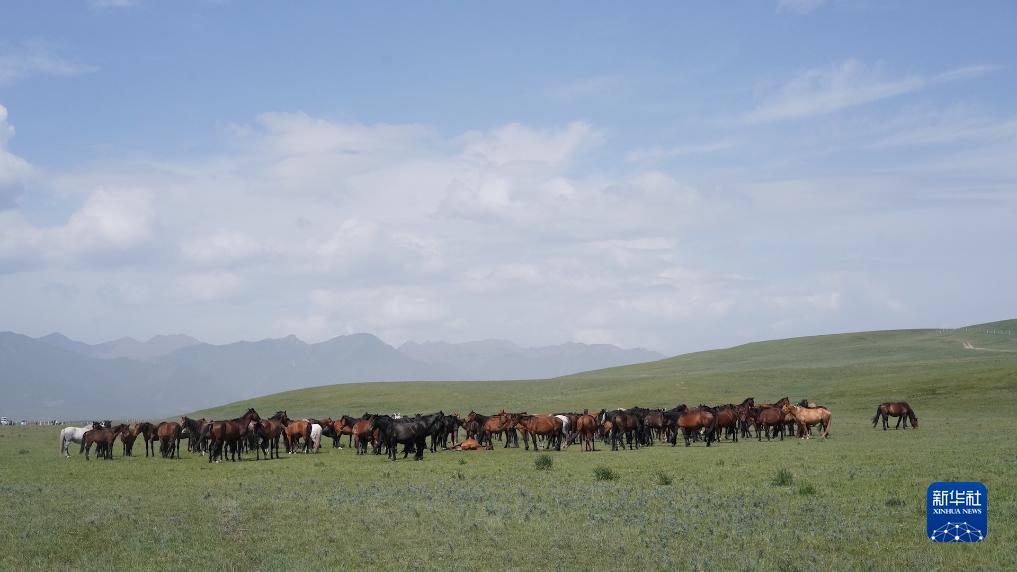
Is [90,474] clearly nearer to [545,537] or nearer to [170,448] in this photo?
[170,448]

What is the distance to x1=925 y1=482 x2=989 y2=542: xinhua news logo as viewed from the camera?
45.3 ft

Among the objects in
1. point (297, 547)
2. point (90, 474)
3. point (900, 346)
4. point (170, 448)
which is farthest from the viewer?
point (900, 346)

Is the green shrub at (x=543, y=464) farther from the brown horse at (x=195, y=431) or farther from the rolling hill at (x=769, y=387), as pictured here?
the rolling hill at (x=769, y=387)

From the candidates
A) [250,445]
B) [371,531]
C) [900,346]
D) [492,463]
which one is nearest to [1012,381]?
[492,463]

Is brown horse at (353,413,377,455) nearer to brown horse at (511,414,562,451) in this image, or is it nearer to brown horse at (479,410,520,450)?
brown horse at (479,410,520,450)

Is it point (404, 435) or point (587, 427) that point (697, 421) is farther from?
point (404, 435)

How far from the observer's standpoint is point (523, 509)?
18141mm

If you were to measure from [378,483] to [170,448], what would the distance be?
16.8 meters

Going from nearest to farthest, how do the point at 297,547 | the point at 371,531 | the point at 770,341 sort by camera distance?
the point at 297,547 → the point at 371,531 → the point at 770,341

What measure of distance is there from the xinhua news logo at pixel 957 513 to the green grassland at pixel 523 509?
33 centimetres

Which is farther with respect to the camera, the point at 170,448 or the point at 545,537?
the point at 170,448

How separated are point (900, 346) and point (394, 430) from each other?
109975 mm

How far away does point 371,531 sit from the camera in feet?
53.4

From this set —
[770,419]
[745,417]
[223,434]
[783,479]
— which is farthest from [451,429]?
[783,479]
